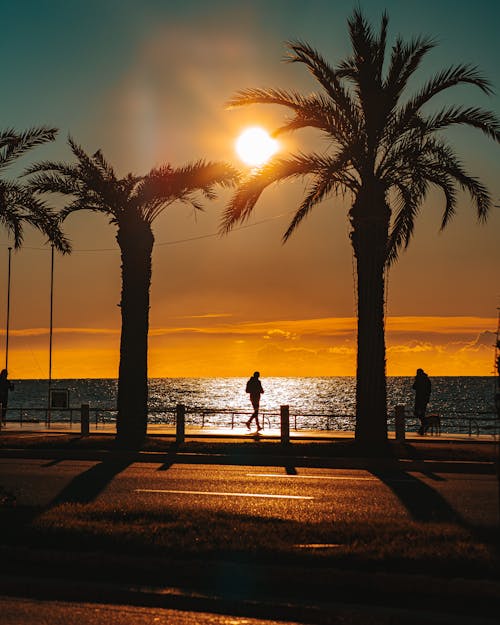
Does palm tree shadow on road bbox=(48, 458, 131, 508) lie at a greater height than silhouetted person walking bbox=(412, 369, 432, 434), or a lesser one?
lesser

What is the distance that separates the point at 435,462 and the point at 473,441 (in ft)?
22.0

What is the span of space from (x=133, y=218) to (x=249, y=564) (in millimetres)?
18579

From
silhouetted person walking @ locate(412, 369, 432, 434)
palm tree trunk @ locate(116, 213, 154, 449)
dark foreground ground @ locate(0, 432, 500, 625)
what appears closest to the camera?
dark foreground ground @ locate(0, 432, 500, 625)

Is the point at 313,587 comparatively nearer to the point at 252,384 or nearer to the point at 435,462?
the point at 435,462

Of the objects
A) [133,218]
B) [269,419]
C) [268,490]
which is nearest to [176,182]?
[133,218]

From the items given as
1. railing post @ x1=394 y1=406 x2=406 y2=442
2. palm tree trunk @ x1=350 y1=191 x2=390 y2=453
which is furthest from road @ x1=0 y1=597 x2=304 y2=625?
railing post @ x1=394 y1=406 x2=406 y2=442

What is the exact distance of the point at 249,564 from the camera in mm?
8391

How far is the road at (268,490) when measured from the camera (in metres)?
13.0

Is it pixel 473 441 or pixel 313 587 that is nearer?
pixel 313 587

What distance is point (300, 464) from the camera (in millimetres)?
19953

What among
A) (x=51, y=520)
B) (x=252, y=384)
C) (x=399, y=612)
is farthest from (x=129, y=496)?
(x=252, y=384)

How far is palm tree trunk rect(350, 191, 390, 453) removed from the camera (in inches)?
877

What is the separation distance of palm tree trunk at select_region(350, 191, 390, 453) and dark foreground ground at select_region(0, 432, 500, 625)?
11184mm

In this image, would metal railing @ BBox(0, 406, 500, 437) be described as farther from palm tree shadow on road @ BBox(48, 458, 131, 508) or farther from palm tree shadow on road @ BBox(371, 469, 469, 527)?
palm tree shadow on road @ BBox(48, 458, 131, 508)
